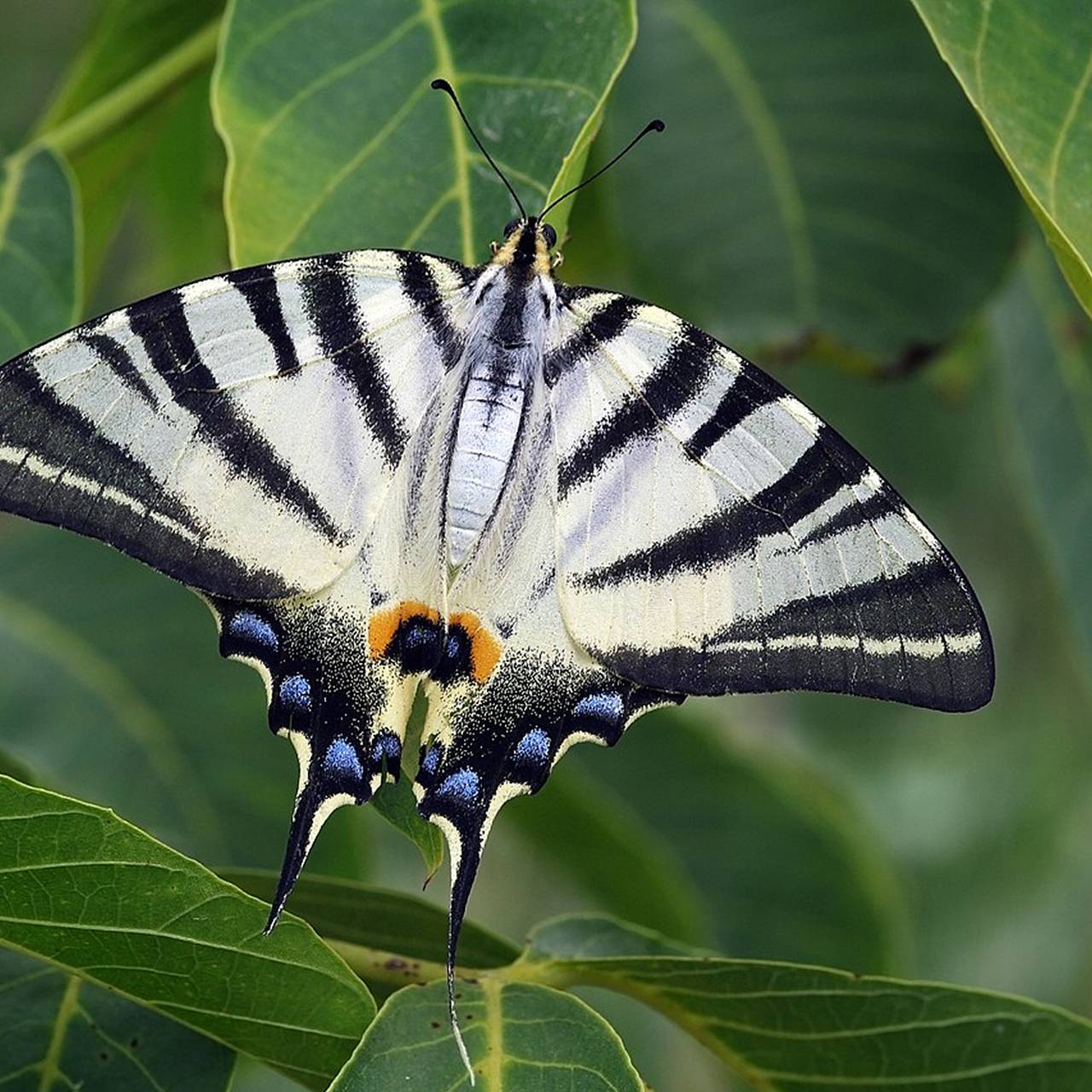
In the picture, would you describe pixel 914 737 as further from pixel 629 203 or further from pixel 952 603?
pixel 952 603

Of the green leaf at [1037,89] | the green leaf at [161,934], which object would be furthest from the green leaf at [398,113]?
the green leaf at [161,934]

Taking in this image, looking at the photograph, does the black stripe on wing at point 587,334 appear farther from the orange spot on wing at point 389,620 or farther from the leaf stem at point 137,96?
the leaf stem at point 137,96

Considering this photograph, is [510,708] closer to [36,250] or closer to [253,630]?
[253,630]

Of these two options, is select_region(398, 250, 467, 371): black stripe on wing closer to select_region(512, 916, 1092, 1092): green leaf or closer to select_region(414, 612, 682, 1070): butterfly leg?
select_region(414, 612, 682, 1070): butterfly leg

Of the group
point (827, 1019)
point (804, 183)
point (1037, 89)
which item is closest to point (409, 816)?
point (827, 1019)

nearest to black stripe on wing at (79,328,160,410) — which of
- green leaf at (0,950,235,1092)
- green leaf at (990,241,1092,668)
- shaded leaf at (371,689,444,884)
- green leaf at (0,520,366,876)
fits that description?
shaded leaf at (371,689,444,884)

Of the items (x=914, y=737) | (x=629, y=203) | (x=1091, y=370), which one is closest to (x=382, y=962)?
(x=629, y=203)
